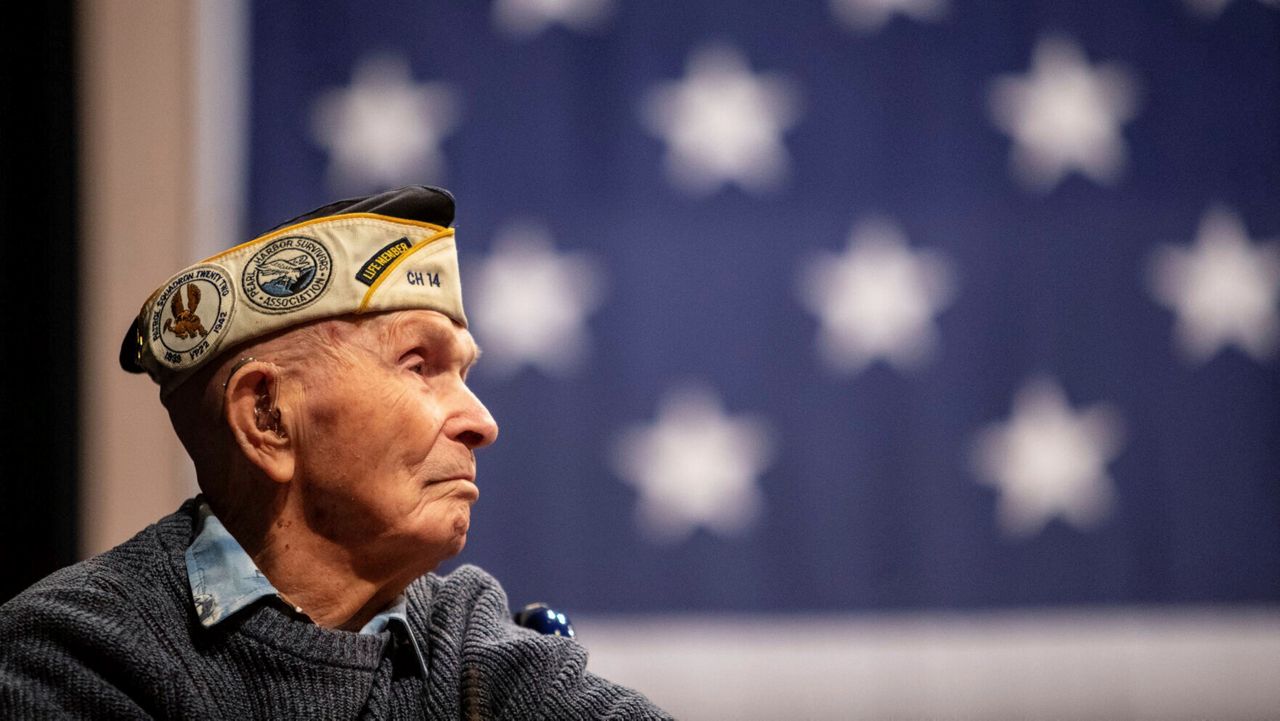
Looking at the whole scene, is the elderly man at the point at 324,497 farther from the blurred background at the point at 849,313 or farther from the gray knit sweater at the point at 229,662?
the blurred background at the point at 849,313

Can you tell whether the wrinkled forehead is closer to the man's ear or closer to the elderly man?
the elderly man

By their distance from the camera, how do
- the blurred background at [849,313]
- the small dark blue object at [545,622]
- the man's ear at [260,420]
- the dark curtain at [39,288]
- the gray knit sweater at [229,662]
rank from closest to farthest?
the gray knit sweater at [229,662]
the man's ear at [260,420]
the small dark blue object at [545,622]
the dark curtain at [39,288]
the blurred background at [849,313]

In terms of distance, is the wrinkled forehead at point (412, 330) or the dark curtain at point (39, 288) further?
the dark curtain at point (39, 288)

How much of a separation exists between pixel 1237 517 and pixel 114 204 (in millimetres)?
3420

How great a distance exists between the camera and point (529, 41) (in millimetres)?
3547

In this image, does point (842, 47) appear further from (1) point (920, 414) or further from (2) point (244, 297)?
(2) point (244, 297)

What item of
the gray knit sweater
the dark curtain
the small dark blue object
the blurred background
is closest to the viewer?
the gray knit sweater

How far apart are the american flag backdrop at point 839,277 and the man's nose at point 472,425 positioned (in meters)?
2.12

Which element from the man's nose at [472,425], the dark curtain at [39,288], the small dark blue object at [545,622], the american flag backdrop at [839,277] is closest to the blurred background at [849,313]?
the american flag backdrop at [839,277]

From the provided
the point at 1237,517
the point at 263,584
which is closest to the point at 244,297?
the point at 263,584

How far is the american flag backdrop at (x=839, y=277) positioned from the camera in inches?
137

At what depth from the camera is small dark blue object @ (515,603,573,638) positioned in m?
1.47

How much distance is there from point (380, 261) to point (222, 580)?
385 millimetres

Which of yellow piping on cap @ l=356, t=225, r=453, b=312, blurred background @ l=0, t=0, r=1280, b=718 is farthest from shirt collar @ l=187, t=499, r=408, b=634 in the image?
blurred background @ l=0, t=0, r=1280, b=718
